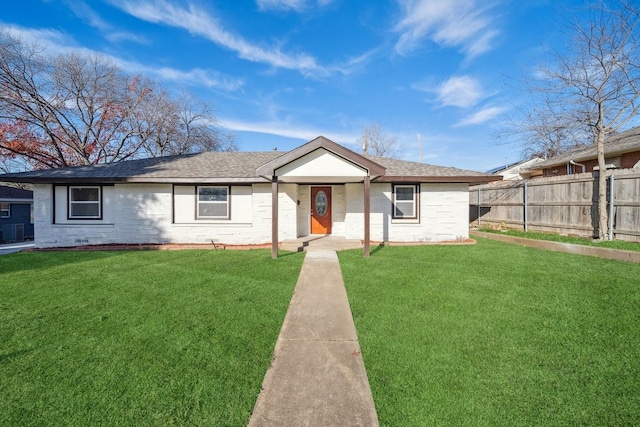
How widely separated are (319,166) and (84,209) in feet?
29.7

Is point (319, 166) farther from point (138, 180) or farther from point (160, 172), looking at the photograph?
point (138, 180)

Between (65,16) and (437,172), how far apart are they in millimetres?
18450

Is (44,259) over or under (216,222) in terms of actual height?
under

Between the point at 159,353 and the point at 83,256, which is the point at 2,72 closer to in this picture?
the point at 83,256

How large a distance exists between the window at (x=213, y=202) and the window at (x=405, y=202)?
644cm

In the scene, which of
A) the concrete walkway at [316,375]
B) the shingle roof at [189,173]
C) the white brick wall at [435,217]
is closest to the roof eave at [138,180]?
the shingle roof at [189,173]

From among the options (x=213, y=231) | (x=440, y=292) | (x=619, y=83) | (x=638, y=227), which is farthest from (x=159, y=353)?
(x=619, y=83)

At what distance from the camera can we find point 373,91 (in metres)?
17.5

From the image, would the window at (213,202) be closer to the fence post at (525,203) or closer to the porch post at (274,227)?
the porch post at (274,227)

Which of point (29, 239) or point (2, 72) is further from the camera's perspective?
point (29, 239)

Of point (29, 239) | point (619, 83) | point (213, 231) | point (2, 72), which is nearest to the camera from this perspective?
point (619, 83)

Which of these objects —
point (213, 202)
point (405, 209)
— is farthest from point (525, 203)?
point (213, 202)

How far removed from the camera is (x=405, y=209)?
11.0m

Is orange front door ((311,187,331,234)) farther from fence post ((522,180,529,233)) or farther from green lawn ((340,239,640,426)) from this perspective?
fence post ((522,180,529,233))
